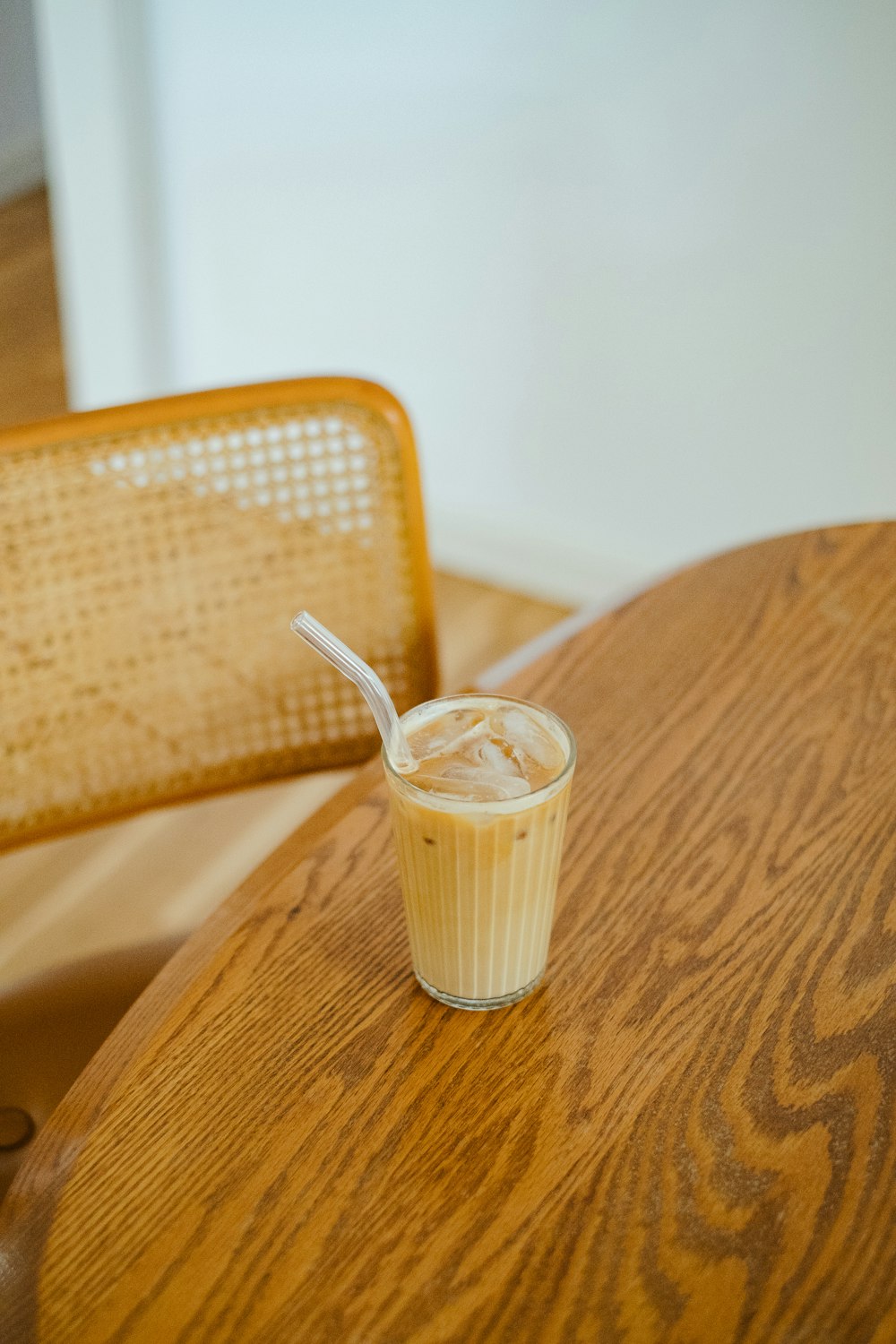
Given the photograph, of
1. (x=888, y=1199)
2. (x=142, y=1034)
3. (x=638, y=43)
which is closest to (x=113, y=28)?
(x=638, y=43)

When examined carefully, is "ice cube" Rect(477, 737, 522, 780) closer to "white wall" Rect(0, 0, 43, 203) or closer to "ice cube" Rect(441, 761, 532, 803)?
"ice cube" Rect(441, 761, 532, 803)

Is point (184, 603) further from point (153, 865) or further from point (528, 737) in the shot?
point (153, 865)

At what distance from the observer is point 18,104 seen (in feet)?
14.5

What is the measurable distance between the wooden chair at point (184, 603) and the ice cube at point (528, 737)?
1.21 ft

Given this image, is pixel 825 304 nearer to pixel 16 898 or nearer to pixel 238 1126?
pixel 16 898

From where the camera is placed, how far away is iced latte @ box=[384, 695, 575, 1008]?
20.6 inches

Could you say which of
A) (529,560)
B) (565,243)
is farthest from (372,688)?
(529,560)

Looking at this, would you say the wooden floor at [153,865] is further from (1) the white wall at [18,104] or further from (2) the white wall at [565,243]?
(1) the white wall at [18,104]

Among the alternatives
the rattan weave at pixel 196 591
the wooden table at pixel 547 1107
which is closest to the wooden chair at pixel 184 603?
the rattan weave at pixel 196 591

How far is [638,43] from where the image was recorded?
6.11 feet

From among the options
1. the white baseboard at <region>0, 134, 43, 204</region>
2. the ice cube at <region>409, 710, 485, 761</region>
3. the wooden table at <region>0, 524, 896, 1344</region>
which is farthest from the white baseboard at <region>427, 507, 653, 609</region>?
the white baseboard at <region>0, 134, 43, 204</region>

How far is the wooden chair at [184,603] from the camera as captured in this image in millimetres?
838

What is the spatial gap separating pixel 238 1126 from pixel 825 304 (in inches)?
68.0

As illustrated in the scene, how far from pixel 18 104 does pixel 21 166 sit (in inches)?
8.5
